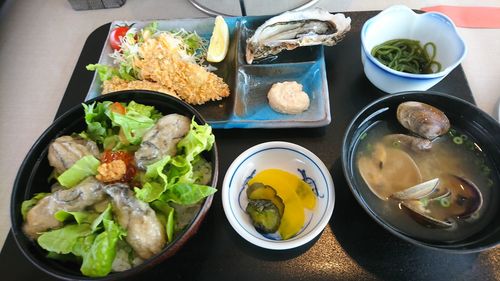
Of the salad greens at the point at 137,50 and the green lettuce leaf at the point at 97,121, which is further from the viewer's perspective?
the salad greens at the point at 137,50

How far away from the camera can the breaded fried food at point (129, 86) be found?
4.67 feet

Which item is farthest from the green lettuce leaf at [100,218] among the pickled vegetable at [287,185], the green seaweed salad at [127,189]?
the pickled vegetable at [287,185]

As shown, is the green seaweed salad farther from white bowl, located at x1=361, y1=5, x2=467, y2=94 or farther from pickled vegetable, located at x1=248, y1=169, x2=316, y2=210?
white bowl, located at x1=361, y1=5, x2=467, y2=94

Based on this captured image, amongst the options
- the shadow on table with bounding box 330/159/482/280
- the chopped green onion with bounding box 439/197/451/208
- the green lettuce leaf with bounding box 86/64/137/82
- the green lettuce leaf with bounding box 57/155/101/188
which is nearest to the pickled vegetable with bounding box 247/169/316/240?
the shadow on table with bounding box 330/159/482/280

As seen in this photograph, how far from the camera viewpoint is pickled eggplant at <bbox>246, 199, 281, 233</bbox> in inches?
38.8

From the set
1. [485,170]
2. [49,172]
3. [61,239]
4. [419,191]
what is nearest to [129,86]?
[49,172]

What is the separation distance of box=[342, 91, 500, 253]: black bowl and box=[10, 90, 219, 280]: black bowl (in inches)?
16.3

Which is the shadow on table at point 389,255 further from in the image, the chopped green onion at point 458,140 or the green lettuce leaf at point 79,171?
the green lettuce leaf at point 79,171

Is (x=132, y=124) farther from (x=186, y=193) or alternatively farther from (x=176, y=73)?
(x=176, y=73)

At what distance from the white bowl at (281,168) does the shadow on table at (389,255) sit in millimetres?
96

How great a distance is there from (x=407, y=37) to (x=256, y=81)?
0.64m

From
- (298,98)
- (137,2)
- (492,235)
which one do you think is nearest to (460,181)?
(492,235)

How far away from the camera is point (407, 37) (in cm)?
140

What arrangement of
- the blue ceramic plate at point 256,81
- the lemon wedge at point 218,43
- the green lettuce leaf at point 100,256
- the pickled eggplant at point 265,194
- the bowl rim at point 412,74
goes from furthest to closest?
1. the lemon wedge at point 218,43
2. the blue ceramic plate at point 256,81
3. the bowl rim at point 412,74
4. the pickled eggplant at point 265,194
5. the green lettuce leaf at point 100,256
